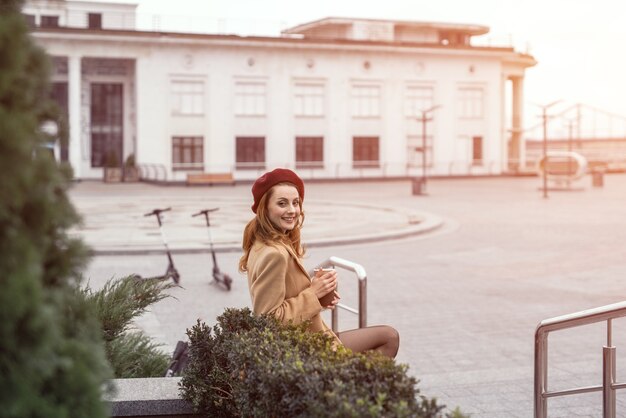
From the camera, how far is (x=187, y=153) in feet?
184

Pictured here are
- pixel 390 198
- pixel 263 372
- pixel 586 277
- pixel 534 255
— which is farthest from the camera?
pixel 390 198

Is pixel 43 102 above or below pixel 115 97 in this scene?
below

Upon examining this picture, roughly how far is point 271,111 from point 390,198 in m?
21.3

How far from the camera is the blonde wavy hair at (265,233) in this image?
4512mm

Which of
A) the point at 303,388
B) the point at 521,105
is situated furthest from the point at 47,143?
the point at 521,105

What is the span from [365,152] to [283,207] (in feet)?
185

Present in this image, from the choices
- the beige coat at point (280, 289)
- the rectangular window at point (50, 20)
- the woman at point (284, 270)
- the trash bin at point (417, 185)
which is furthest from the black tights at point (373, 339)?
the rectangular window at point (50, 20)

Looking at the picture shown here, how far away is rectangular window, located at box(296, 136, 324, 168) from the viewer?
193ft

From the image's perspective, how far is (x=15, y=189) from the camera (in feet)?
6.05

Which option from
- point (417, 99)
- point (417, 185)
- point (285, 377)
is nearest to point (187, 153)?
point (417, 99)

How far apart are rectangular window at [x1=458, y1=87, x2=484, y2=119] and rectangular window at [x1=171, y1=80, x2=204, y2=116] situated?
1864 centimetres

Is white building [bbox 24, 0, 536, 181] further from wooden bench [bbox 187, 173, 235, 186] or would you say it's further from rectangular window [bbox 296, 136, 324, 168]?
wooden bench [bbox 187, 173, 235, 186]

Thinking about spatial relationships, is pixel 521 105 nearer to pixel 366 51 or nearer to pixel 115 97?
pixel 366 51

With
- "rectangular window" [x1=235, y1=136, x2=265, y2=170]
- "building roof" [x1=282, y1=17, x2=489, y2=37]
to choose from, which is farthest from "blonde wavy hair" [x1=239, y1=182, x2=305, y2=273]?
"building roof" [x1=282, y1=17, x2=489, y2=37]
